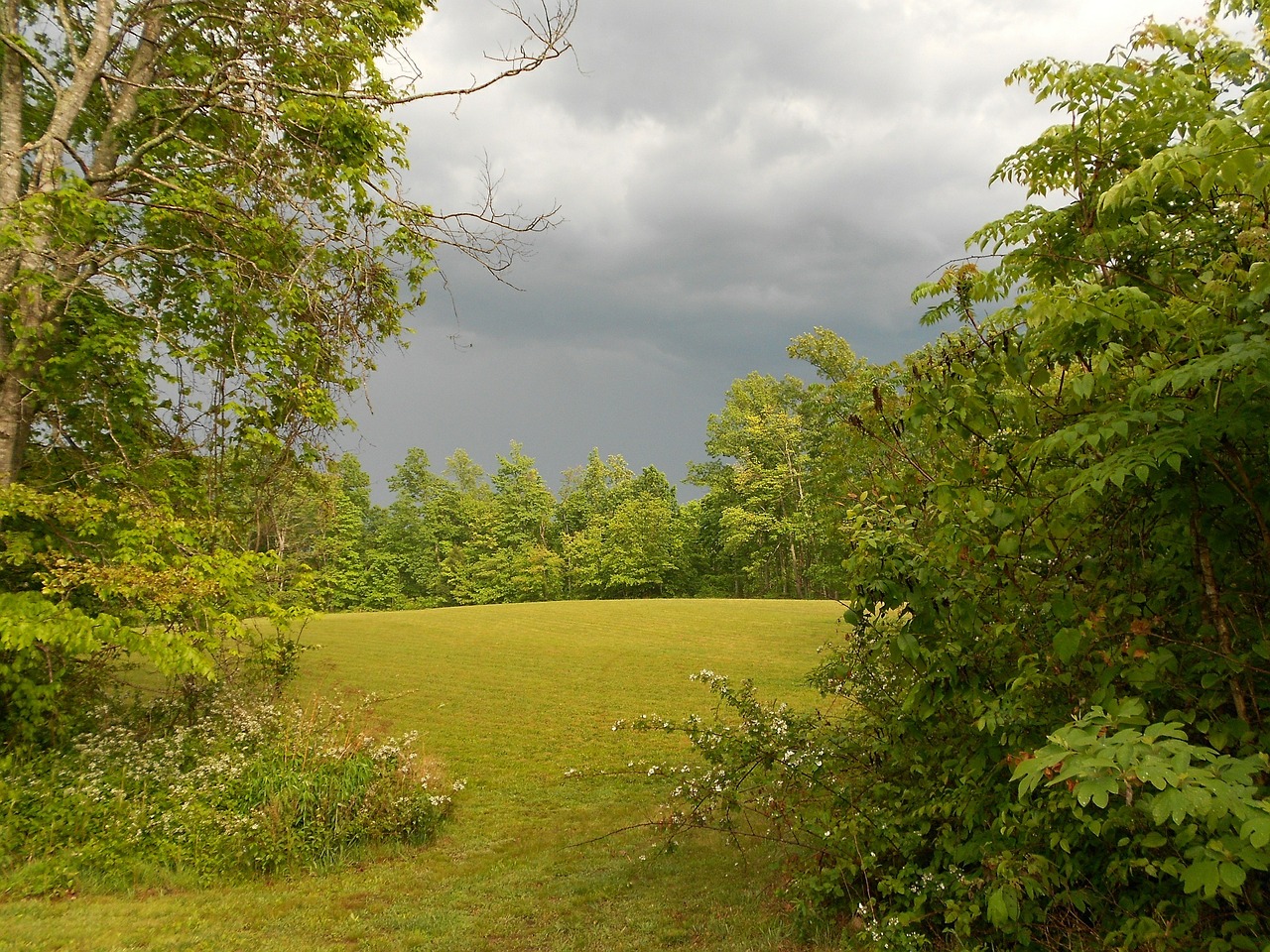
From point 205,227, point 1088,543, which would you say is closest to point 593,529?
point 205,227

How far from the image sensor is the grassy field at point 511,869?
5.13 metres

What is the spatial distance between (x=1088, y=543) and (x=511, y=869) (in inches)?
241

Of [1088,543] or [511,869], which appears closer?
[1088,543]

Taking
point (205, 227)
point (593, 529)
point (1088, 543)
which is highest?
point (205, 227)

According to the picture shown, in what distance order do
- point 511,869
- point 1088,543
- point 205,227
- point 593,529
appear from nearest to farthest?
point 1088,543
point 511,869
point 205,227
point 593,529

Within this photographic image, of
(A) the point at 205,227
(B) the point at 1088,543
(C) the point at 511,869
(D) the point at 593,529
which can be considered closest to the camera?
(B) the point at 1088,543

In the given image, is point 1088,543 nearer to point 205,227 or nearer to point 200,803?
point 200,803

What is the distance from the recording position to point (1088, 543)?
3.72m

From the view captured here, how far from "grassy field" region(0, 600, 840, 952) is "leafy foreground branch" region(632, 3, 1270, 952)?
5.40 feet

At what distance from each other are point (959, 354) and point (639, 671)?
1632 centimetres

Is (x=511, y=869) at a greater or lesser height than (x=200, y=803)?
lesser

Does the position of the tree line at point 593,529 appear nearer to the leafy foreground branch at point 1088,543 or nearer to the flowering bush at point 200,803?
the flowering bush at point 200,803

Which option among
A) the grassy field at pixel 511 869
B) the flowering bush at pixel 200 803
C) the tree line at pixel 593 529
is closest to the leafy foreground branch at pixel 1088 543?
the grassy field at pixel 511 869

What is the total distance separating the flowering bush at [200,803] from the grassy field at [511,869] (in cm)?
39
